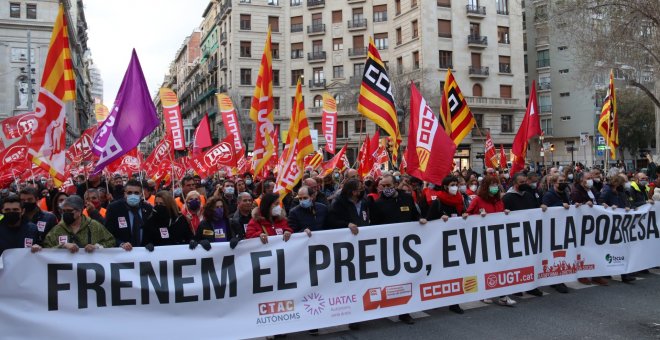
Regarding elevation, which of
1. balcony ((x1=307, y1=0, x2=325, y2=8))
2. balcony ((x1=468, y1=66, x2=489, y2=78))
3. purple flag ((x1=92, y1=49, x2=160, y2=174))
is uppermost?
balcony ((x1=307, y1=0, x2=325, y2=8))

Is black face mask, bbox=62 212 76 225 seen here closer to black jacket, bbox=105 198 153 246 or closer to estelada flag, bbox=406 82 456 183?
black jacket, bbox=105 198 153 246

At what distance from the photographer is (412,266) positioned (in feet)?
20.9

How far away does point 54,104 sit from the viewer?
7.01 metres

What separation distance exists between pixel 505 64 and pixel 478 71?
3.38 m

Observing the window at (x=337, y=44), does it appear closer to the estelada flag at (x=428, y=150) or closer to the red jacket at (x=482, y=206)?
the estelada flag at (x=428, y=150)

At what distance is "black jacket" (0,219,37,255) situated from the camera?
5.14m

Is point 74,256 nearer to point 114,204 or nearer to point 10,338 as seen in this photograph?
point 10,338

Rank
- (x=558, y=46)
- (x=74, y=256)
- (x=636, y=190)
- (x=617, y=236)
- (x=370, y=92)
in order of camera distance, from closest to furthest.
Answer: (x=74, y=256) → (x=617, y=236) → (x=370, y=92) → (x=636, y=190) → (x=558, y=46)

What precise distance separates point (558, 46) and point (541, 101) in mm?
5473

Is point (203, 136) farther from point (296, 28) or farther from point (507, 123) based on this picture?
point (296, 28)

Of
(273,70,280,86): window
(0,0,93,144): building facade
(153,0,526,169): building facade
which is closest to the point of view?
(153,0,526,169): building facade

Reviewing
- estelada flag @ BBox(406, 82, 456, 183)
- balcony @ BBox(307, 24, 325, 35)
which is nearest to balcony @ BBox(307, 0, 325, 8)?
balcony @ BBox(307, 24, 325, 35)

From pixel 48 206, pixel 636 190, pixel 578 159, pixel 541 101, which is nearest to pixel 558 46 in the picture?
pixel 541 101

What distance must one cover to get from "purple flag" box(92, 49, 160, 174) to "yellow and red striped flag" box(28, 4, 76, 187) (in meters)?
0.60
